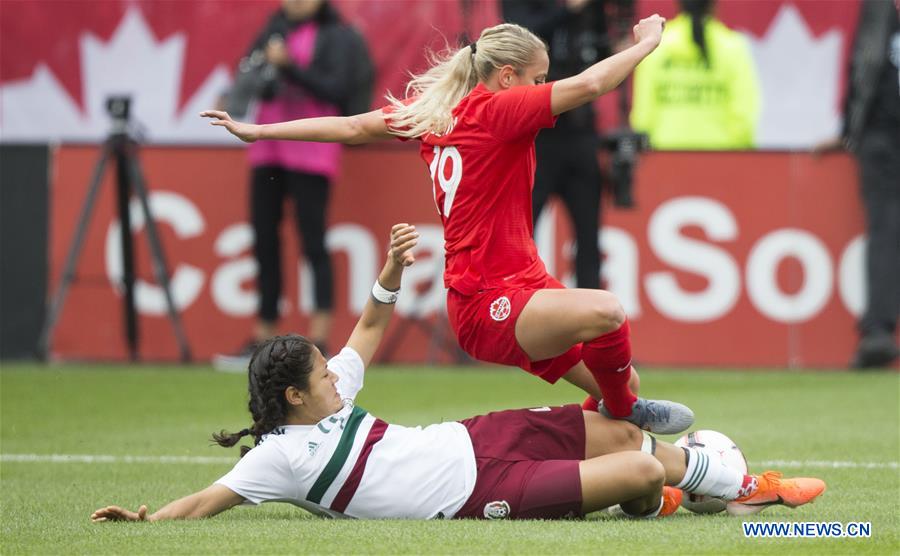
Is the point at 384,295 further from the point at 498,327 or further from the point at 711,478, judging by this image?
the point at 711,478

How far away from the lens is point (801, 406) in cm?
993

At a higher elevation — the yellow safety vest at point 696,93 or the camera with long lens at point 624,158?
the yellow safety vest at point 696,93

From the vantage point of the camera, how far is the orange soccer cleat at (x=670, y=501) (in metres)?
5.89

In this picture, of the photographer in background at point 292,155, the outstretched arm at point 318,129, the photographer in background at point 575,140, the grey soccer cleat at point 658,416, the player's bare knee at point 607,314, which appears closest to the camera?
the player's bare knee at point 607,314

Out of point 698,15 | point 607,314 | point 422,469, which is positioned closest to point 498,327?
point 607,314

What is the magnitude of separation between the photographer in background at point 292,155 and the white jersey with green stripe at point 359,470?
247 inches

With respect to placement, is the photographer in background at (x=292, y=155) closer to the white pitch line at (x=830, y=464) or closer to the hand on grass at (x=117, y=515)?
the white pitch line at (x=830, y=464)

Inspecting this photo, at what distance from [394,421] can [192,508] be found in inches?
136

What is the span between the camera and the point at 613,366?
240 inches

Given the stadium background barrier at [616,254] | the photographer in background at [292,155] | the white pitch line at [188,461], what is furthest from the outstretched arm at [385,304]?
the stadium background barrier at [616,254]

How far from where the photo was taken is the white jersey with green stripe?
5656mm

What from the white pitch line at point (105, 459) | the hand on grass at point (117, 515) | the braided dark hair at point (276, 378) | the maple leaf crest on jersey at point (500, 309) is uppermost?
the maple leaf crest on jersey at point (500, 309)

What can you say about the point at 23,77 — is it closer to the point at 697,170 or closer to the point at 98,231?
the point at 98,231

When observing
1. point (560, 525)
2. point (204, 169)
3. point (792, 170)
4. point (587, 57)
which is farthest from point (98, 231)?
point (560, 525)
